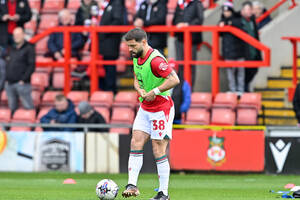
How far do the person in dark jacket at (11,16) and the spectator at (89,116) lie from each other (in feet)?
11.9

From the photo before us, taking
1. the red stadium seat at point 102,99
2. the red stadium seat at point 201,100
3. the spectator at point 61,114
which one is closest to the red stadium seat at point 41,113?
the spectator at point 61,114

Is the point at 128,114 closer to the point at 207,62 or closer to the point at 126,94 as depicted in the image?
the point at 126,94

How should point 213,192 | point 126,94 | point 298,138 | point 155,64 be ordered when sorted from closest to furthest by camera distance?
point 155,64 → point 213,192 → point 298,138 → point 126,94

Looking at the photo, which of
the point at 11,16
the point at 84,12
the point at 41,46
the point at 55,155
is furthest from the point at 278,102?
the point at 11,16

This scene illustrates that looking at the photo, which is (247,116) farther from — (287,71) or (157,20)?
(157,20)

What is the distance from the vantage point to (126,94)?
19.2 meters

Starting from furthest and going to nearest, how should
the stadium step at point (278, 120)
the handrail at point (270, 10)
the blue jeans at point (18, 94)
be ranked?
the handrail at point (270, 10) → the stadium step at point (278, 120) → the blue jeans at point (18, 94)

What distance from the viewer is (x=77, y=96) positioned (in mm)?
19562

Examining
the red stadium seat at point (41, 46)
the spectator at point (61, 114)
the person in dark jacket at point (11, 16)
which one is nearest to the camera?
the spectator at point (61, 114)

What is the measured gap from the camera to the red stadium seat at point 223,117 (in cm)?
1808

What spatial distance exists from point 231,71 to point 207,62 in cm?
61

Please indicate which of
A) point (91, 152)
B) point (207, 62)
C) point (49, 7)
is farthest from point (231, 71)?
point (49, 7)

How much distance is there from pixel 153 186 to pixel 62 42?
7.24 m

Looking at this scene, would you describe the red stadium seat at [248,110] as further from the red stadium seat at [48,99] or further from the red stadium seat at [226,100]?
the red stadium seat at [48,99]
